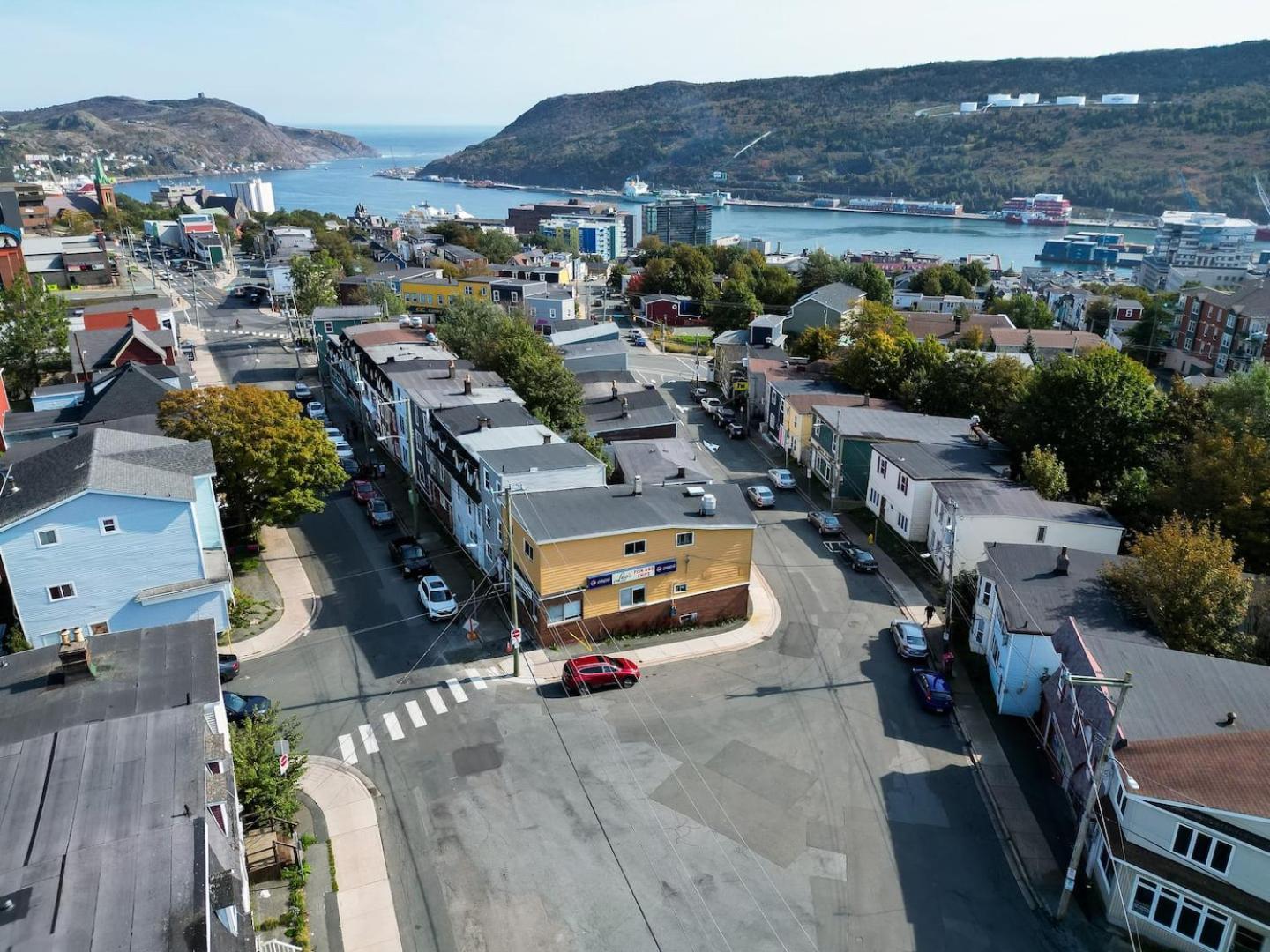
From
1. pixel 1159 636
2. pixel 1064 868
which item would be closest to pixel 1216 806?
pixel 1064 868

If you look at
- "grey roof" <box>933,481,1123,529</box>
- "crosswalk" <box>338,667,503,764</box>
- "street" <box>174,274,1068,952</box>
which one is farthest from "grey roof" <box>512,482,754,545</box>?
"grey roof" <box>933,481,1123,529</box>

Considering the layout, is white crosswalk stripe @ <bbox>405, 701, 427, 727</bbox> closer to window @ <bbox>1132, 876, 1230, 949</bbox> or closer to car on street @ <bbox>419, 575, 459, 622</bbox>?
car on street @ <bbox>419, 575, 459, 622</bbox>

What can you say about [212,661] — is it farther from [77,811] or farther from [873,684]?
[873,684]

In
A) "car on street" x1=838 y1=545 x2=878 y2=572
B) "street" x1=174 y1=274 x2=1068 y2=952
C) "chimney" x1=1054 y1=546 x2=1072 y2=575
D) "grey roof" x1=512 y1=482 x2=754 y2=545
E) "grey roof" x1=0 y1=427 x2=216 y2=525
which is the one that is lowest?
"car on street" x1=838 y1=545 x2=878 y2=572

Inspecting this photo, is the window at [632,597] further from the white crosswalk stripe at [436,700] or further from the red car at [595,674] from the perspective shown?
the white crosswalk stripe at [436,700]

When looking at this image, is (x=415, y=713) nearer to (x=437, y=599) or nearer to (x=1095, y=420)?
(x=437, y=599)

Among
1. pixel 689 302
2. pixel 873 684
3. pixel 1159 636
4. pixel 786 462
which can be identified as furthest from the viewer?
pixel 689 302

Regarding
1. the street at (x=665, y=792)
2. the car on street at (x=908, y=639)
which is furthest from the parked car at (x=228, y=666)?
the car on street at (x=908, y=639)
